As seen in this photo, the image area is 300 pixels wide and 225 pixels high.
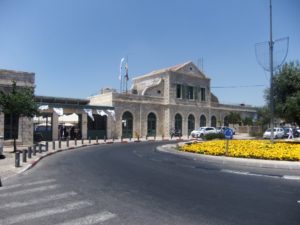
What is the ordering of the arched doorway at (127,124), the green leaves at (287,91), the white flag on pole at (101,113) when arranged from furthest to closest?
the arched doorway at (127,124), the white flag on pole at (101,113), the green leaves at (287,91)

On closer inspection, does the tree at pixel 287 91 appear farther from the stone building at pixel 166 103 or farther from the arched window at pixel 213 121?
the arched window at pixel 213 121

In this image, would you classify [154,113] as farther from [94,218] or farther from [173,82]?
[94,218]

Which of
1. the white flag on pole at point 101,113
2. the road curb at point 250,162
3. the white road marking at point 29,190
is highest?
the white flag on pole at point 101,113

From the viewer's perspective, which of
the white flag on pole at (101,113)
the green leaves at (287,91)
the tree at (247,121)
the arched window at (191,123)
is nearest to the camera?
the green leaves at (287,91)

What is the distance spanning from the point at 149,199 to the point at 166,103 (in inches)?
1714

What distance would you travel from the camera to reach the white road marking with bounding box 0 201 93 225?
6746mm

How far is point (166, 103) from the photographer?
51812mm

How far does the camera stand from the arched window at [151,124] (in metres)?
50.0

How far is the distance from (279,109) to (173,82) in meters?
28.3

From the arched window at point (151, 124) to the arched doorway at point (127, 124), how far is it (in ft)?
10.7

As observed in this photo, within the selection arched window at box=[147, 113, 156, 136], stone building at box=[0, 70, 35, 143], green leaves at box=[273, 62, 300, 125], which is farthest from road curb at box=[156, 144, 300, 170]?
arched window at box=[147, 113, 156, 136]

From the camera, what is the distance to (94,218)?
267 inches

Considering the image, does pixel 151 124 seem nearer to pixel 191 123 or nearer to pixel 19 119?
pixel 191 123

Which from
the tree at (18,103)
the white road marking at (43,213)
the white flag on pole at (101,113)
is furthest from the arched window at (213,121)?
the white road marking at (43,213)
